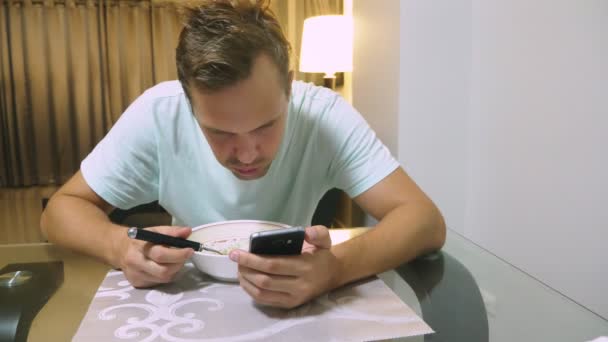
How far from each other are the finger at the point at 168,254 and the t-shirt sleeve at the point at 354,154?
1.33ft

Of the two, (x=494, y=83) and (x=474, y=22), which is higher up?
(x=474, y=22)

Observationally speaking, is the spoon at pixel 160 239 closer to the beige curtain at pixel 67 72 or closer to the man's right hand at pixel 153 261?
the man's right hand at pixel 153 261

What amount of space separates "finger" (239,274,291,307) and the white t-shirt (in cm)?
38

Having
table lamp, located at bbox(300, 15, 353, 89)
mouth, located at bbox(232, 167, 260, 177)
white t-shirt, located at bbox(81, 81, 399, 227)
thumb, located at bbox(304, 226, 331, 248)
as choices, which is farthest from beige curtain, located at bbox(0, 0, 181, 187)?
thumb, located at bbox(304, 226, 331, 248)

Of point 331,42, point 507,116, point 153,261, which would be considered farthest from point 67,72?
point 153,261

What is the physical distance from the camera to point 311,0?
317 centimetres

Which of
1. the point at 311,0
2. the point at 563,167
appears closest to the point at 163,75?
the point at 311,0

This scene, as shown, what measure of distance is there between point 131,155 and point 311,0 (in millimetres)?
2464

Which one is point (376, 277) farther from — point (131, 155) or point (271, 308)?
point (131, 155)

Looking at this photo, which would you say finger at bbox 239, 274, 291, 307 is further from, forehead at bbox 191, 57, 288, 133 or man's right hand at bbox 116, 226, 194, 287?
forehead at bbox 191, 57, 288, 133

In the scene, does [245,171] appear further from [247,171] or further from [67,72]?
[67,72]

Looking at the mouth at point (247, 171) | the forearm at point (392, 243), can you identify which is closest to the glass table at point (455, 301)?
the forearm at point (392, 243)

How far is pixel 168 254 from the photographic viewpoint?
690 millimetres

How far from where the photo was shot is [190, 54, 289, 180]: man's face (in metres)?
0.74
